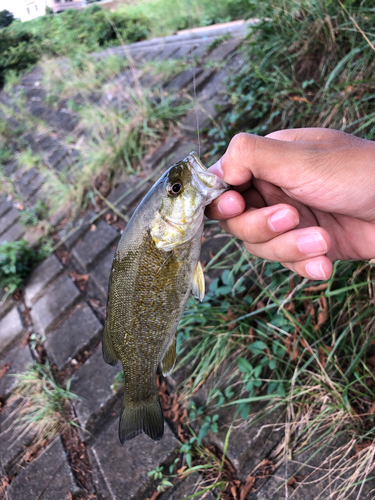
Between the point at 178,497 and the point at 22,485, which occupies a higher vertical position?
the point at 22,485

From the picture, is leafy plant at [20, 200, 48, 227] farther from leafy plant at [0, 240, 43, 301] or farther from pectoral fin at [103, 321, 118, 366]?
pectoral fin at [103, 321, 118, 366]

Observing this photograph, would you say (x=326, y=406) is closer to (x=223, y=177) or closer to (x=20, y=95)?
(x=223, y=177)

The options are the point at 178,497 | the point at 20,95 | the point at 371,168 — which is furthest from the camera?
the point at 20,95

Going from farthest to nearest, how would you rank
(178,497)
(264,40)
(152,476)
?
(264,40), (152,476), (178,497)

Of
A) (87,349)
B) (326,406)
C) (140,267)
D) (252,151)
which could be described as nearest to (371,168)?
(252,151)

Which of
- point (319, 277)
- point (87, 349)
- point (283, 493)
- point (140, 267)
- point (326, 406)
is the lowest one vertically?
point (283, 493)

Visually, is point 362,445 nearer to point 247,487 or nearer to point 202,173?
point 247,487

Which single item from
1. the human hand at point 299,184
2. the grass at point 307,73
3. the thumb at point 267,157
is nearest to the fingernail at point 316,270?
the human hand at point 299,184

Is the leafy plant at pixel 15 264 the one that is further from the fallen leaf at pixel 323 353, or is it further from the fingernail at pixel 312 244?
the fingernail at pixel 312 244
